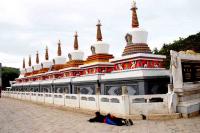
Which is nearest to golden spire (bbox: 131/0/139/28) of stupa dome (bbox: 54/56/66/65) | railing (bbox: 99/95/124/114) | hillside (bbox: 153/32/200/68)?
railing (bbox: 99/95/124/114)

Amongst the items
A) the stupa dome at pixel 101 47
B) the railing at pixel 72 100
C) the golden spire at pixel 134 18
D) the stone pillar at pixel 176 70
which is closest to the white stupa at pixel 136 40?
the golden spire at pixel 134 18

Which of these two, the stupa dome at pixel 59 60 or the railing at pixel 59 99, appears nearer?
the railing at pixel 59 99

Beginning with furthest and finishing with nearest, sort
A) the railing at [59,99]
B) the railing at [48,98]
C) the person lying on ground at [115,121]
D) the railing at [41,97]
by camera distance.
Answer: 1. the railing at [41,97]
2. the railing at [48,98]
3. the railing at [59,99]
4. the person lying on ground at [115,121]

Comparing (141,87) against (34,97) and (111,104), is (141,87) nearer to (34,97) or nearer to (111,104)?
(111,104)

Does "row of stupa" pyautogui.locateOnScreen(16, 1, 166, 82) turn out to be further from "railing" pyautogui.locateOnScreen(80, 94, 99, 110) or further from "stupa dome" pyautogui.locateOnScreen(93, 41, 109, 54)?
"railing" pyautogui.locateOnScreen(80, 94, 99, 110)

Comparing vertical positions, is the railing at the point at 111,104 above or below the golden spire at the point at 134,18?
below

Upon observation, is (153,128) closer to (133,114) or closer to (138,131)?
(138,131)

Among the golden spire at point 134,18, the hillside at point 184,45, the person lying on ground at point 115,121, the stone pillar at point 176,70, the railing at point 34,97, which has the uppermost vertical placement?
the hillside at point 184,45

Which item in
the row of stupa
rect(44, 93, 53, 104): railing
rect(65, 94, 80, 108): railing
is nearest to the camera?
the row of stupa

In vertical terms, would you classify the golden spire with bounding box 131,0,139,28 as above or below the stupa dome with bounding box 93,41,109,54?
above

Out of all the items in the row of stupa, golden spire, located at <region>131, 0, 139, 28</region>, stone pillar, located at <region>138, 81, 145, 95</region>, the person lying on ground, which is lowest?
the person lying on ground

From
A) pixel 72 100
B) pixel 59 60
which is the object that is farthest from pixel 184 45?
pixel 72 100

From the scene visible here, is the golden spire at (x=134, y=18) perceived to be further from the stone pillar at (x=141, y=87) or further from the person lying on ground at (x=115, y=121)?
the person lying on ground at (x=115, y=121)

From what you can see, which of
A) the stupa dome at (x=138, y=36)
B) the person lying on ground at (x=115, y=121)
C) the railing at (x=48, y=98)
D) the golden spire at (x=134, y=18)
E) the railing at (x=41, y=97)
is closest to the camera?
the person lying on ground at (x=115, y=121)
